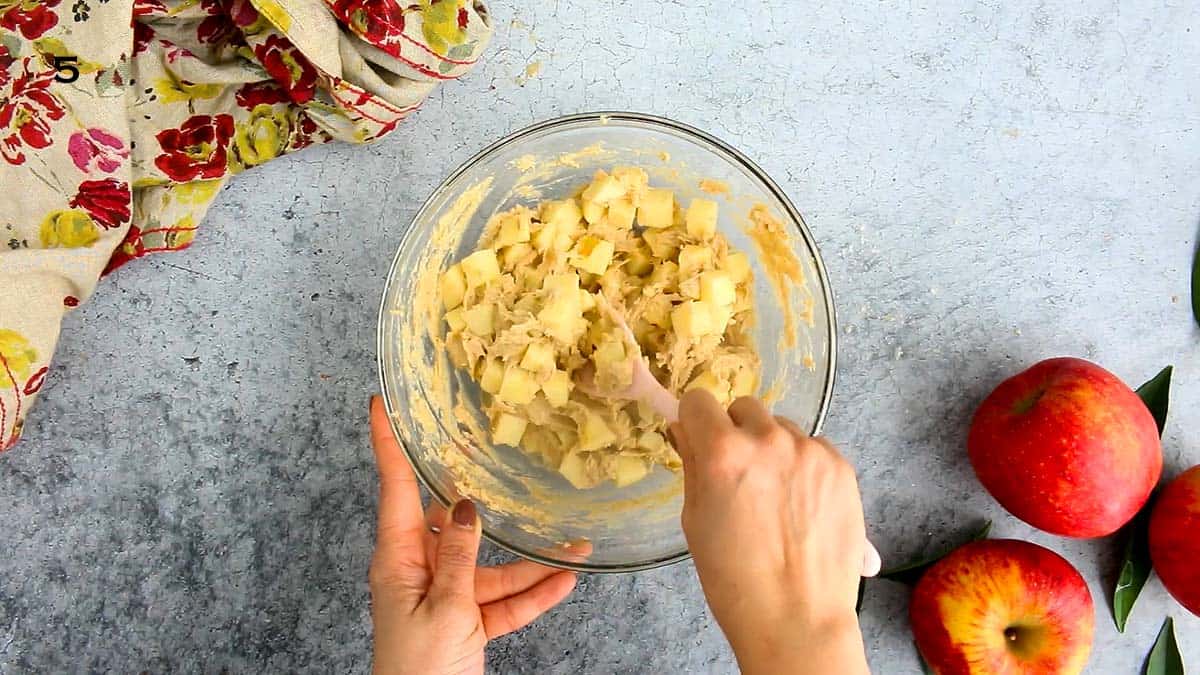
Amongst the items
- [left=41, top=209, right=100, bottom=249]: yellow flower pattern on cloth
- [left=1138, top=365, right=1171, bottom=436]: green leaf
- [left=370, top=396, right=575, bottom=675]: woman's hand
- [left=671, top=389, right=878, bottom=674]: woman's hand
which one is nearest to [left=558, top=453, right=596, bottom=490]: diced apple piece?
[left=370, top=396, right=575, bottom=675]: woman's hand

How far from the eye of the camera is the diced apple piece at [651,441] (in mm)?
942

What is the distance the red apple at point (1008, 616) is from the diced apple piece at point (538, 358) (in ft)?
1.69

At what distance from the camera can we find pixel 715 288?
909 mm

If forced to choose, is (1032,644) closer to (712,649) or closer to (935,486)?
(935,486)

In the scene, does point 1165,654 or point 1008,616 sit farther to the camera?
point 1165,654

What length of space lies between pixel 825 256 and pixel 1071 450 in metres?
0.34

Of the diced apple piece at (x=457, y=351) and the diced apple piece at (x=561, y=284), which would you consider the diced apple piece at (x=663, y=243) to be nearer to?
the diced apple piece at (x=561, y=284)

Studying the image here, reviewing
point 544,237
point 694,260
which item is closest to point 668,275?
point 694,260

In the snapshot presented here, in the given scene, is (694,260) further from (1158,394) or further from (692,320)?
(1158,394)

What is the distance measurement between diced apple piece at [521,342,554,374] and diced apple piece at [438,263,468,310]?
0.10 meters

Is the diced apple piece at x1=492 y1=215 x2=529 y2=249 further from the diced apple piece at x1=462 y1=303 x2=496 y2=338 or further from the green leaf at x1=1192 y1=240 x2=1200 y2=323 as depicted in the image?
the green leaf at x1=1192 y1=240 x2=1200 y2=323

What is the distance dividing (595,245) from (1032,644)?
662 mm

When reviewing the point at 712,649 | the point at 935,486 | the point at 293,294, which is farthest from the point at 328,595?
the point at 935,486

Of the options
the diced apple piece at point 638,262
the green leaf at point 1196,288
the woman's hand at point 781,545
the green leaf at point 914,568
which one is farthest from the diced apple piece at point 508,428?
the green leaf at point 1196,288
